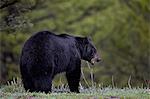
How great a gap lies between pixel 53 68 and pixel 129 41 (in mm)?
19121

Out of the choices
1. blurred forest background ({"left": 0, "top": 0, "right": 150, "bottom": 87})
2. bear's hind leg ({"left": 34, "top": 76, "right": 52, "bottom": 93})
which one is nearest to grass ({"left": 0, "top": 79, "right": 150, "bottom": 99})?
bear's hind leg ({"left": 34, "top": 76, "right": 52, "bottom": 93})

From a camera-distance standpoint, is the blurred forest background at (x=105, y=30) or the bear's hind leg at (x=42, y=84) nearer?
the bear's hind leg at (x=42, y=84)

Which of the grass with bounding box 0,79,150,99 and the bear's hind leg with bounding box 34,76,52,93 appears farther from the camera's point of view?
the bear's hind leg with bounding box 34,76,52,93

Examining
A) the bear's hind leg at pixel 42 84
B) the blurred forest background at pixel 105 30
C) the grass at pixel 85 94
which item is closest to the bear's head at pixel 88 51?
the grass at pixel 85 94

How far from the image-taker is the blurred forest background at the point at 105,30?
3234 cm

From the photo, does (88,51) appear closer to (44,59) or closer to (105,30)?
(44,59)

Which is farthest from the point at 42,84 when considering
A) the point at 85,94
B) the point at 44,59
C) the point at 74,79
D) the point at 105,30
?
the point at 105,30

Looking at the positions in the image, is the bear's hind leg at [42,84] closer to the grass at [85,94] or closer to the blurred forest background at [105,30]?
the grass at [85,94]

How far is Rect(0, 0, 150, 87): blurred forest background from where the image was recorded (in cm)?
3234

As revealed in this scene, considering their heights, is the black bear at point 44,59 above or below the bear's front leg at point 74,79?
above

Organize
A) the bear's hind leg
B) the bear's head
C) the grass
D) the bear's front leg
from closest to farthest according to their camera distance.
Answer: the grass, the bear's hind leg, the bear's front leg, the bear's head

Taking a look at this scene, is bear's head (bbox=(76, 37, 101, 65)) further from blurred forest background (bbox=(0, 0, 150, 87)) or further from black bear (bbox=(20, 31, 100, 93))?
blurred forest background (bbox=(0, 0, 150, 87))

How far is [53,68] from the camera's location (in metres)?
15.1

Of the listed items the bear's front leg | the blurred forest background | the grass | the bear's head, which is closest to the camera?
the grass
